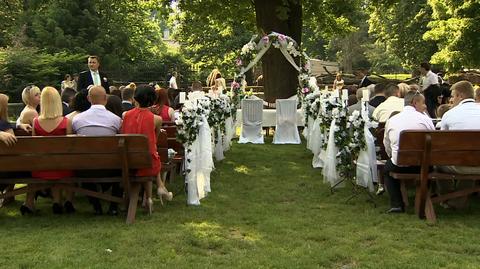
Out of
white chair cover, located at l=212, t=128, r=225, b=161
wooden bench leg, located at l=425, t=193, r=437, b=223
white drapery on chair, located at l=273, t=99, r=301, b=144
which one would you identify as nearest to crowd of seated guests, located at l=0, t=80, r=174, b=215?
wooden bench leg, located at l=425, t=193, r=437, b=223

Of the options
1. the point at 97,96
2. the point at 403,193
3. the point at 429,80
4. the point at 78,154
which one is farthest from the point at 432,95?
A: the point at 78,154

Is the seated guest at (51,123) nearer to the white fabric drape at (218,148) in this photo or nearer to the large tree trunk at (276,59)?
the white fabric drape at (218,148)

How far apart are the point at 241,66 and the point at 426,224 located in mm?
10961

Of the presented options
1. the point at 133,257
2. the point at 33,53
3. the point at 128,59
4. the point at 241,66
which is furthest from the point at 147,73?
the point at 133,257

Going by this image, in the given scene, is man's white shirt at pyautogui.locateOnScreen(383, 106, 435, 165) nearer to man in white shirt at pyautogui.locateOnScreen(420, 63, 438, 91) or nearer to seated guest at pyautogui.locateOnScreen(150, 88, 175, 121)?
seated guest at pyautogui.locateOnScreen(150, 88, 175, 121)

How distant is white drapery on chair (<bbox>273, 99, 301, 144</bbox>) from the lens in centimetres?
1463

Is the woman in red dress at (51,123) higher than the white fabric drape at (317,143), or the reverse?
the woman in red dress at (51,123)

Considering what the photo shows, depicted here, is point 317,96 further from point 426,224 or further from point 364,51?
point 364,51

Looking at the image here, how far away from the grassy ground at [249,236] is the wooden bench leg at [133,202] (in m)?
0.13

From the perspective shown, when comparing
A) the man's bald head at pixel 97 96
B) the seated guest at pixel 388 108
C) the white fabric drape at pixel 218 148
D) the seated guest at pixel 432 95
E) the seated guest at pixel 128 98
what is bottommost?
the white fabric drape at pixel 218 148

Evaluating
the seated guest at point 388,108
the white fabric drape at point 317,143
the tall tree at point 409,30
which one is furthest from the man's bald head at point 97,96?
the tall tree at point 409,30

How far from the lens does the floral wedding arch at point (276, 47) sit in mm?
15961

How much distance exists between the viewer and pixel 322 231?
605 cm

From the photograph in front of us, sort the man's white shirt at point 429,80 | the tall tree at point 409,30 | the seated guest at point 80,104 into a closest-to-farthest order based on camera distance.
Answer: the seated guest at point 80,104 < the man's white shirt at point 429,80 < the tall tree at point 409,30
